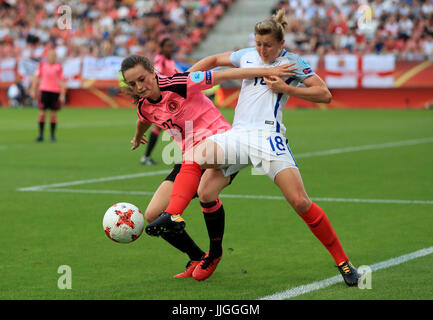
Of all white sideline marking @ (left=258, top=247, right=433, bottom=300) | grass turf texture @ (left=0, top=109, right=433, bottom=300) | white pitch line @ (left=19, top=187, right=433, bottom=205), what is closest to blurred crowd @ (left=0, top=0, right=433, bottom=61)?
grass turf texture @ (left=0, top=109, right=433, bottom=300)

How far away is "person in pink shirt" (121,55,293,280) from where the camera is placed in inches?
226

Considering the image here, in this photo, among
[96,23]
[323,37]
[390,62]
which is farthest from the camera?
[96,23]

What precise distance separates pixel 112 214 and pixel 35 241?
6.18 feet

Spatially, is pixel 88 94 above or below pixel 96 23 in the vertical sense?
below

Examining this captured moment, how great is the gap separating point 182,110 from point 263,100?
62 centimetres

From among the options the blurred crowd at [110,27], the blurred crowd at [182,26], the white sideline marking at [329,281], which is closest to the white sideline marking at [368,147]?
the white sideline marking at [329,281]

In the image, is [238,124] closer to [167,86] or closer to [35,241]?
[167,86]

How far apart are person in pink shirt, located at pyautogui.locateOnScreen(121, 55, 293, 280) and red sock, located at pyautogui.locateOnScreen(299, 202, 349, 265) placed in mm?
712

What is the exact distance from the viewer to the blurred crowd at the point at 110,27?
35406 millimetres

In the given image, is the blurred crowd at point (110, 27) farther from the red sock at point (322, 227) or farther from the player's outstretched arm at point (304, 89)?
the red sock at point (322, 227)

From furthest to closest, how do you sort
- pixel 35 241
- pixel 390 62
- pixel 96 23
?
pixel 96 23 < pixel 390 62 < pixel 35 241

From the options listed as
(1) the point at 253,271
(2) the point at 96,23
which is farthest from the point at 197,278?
(2) the point at 96,23

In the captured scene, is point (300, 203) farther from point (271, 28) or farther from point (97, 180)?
point (97, 180)
